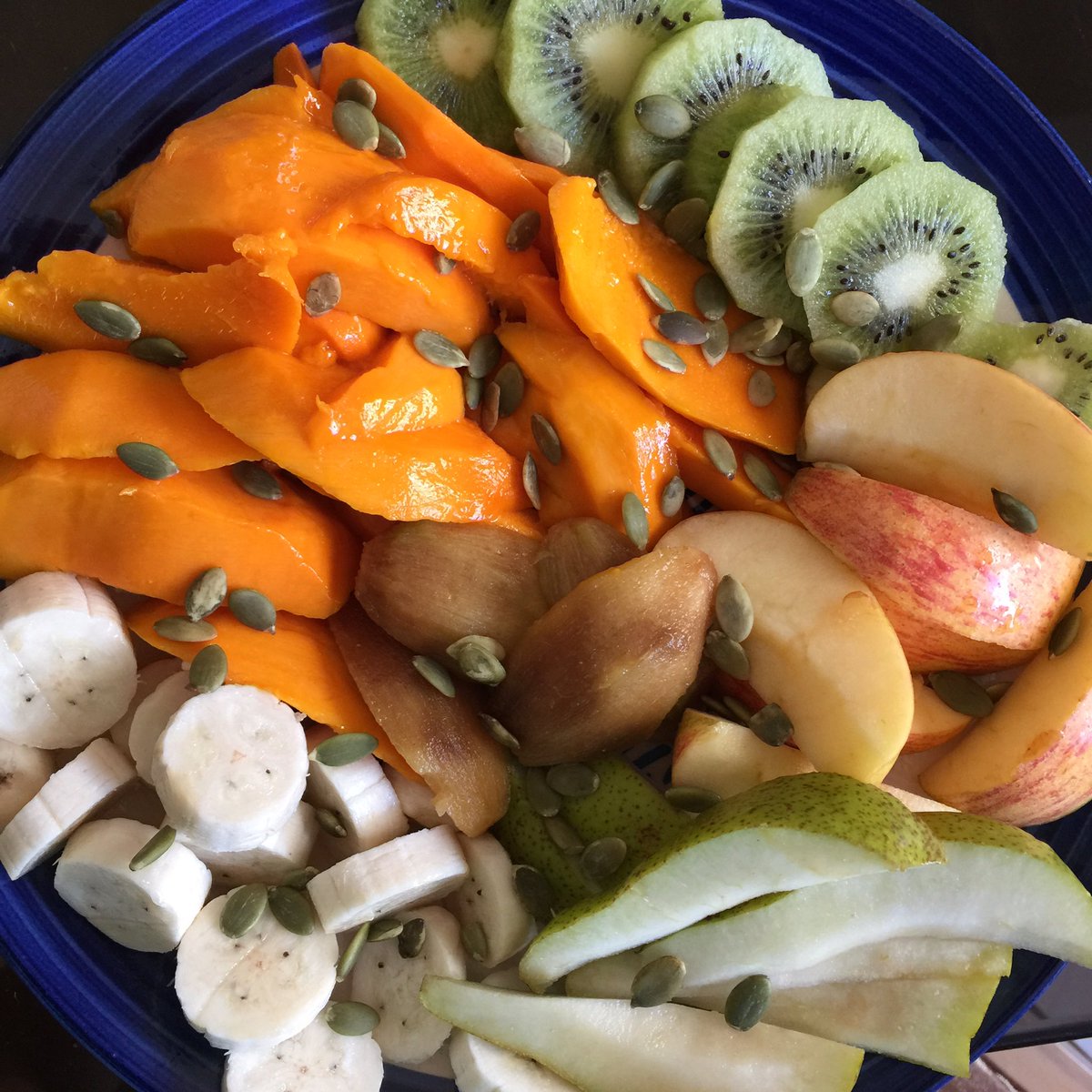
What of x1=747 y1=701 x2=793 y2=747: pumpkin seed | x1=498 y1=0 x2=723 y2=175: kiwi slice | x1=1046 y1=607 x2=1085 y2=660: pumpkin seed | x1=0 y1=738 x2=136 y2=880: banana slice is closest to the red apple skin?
x1=1046 y1=607 x2=1085 y2=660: pumpkin seed

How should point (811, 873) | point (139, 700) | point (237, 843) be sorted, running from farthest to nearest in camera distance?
point (139, 700) → point (237, 843) → point (811, 873)

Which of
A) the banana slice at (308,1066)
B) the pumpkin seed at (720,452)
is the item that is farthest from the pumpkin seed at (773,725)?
the banana slice at (308,1066)

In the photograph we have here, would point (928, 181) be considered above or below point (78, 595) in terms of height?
above

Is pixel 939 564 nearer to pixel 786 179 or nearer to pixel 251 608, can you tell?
pixel 786 179

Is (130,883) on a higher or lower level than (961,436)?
lower

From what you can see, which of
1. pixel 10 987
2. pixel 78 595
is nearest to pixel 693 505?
pixel 78 595

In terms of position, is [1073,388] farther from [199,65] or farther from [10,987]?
[10,987]

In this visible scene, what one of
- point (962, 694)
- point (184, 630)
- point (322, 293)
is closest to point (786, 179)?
point (322, 293)
